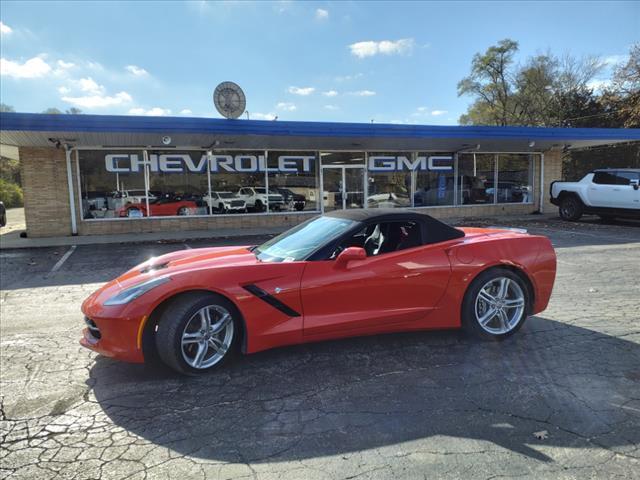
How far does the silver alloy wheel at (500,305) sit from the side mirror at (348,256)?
1359 mm

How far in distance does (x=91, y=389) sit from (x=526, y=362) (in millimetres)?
3594

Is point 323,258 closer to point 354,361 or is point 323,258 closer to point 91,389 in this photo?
point 354,361

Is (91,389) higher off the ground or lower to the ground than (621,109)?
lower

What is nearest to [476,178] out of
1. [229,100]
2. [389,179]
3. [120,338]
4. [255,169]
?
[389,179]

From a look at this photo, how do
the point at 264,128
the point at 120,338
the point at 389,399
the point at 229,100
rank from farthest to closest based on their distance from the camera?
the point at 229,100
the point at 264,128
the point at 120,338
the point at 389,399

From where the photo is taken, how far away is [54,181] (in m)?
14.9

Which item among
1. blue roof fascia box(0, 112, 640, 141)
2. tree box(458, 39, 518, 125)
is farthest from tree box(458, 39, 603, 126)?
blue roof fascia box(0, 112, 640, 141)

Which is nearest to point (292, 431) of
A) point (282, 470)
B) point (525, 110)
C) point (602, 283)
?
point (282, 470)

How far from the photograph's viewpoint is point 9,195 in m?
35.9

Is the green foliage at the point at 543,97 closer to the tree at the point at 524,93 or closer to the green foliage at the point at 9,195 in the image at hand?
the tree at the point at 524,93

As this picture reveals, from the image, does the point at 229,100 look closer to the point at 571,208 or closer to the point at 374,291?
the point at 374,291

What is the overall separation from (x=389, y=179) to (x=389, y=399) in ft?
53.6

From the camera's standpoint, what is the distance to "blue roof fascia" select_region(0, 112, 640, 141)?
1213 centimetres

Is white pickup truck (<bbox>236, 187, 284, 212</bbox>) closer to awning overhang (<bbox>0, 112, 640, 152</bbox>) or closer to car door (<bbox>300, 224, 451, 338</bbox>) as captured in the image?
awning overhang (<bbox>0, 112, 640, 152</bbox>)
